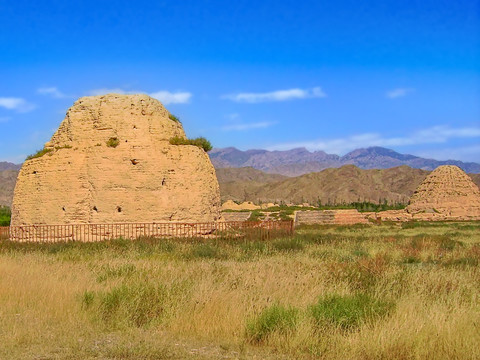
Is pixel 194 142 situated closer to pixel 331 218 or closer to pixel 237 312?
pixel 237 312

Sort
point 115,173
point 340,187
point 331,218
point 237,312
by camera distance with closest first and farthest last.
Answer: point 237,312, point 115,173, point 331,218, point 340,187

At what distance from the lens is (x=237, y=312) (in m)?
7.22

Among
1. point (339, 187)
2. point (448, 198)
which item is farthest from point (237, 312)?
point (339, 187)

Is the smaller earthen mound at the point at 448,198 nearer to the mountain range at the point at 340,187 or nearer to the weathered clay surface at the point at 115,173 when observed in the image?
the weathered clay surface at the point at 115,173

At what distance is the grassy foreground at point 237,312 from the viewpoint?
6.07 meters

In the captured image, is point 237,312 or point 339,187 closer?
point 237,312

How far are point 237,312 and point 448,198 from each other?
156ft

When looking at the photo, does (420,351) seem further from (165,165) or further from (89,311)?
(165,165)

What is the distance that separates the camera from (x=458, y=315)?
670 cm

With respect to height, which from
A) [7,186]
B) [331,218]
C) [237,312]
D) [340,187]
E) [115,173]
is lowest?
[331,218]

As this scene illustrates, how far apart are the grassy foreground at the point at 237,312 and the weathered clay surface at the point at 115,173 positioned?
646 centimetres

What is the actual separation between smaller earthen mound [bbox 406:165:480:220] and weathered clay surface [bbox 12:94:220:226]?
34235 millimetres

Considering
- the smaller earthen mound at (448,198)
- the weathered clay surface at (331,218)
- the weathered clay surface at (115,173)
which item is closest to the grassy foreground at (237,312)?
the weathered clay surface at (115,173)

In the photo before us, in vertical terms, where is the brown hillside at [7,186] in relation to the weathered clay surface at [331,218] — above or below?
above
